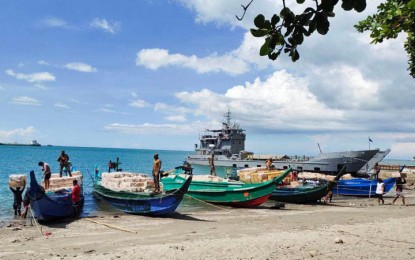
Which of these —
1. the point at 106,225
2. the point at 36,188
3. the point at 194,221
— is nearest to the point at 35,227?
the point at 36,188

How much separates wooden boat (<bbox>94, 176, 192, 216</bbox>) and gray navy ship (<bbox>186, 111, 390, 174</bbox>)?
863 inches

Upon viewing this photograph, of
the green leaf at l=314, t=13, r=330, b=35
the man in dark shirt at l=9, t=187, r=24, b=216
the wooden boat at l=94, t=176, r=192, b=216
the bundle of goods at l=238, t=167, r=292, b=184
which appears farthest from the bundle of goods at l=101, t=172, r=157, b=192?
the green leaf at l=314, t=13, r=330, b=35

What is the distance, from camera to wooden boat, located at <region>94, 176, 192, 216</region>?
17.7 metres

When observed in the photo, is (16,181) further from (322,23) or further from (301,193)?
(322,23)

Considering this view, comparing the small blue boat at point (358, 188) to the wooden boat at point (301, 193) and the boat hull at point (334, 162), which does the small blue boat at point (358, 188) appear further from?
the boat hull at point (334, 162)

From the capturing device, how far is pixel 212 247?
11141 mm

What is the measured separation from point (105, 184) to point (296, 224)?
47.7ft

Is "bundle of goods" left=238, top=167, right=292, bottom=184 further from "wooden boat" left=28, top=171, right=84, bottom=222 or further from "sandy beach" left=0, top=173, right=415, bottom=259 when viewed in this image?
"wooden boat" left=28, top=171, right=84, bottom=222

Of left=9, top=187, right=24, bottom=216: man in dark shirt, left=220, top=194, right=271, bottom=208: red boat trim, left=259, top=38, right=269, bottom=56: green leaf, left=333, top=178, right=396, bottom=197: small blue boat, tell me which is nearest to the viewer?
left=259, top=38, right=269, bottom=56: green leaf

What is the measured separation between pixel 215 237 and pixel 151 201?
6133mm

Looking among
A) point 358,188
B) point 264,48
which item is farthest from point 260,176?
point 264,48

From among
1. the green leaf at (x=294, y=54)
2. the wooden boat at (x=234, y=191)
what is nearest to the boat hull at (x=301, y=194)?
the wooden boat at (x=234, y=191)

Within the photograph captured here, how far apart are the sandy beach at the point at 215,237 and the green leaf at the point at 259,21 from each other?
26.3 feet

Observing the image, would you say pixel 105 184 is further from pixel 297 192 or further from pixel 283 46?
pixel 283 46
